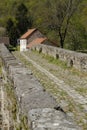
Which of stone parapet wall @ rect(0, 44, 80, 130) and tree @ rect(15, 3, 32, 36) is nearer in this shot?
stone parapet wall @ rect(0, 44, 80, 130)

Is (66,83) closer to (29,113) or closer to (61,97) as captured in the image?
(61,97)

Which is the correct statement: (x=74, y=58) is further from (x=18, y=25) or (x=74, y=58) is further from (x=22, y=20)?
(x=22, y=20)

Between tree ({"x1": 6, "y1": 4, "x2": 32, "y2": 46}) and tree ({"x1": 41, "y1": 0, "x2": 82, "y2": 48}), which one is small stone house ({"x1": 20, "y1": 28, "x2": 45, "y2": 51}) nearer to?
tree ({"x1": 6, "y1": 4, "x2": 32, "y2": 46})

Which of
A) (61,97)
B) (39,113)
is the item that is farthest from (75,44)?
(39,113)

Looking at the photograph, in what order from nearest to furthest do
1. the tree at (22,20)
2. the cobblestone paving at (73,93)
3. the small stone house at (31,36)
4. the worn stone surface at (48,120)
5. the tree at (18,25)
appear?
the worn stone surface at (48,120)
the cobblestone paving at (73,93)
the small stone house at (31,36)
the tree at (18,25)
the tree at (22,20)

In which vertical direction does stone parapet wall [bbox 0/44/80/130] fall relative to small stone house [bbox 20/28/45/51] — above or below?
above

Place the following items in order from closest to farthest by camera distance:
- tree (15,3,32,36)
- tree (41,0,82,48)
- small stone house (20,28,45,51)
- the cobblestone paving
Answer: the cobblestone paving < tree (41,0,82,48) < small stone house (20,28,45,51) < tree (15,3,32,36)

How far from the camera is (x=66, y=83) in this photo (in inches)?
443

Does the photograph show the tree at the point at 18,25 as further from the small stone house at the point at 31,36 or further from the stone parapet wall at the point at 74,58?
the stone parapet wall at the point at 74,58

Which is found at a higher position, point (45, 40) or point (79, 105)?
point (79, 105)

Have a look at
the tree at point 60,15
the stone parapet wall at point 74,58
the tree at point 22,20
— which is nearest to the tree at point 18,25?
the tree at point 22,20

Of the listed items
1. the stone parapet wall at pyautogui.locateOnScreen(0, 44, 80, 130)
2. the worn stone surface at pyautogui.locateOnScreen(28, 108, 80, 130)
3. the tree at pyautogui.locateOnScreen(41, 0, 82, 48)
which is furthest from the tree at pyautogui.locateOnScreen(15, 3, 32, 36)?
the worn stone surface at pyautogui.locateOnScreen(28, 108, 80, 130)

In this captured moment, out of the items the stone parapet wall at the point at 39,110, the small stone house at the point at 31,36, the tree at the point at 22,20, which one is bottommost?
the small stone house at the point at 31,36

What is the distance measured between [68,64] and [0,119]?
726cm
